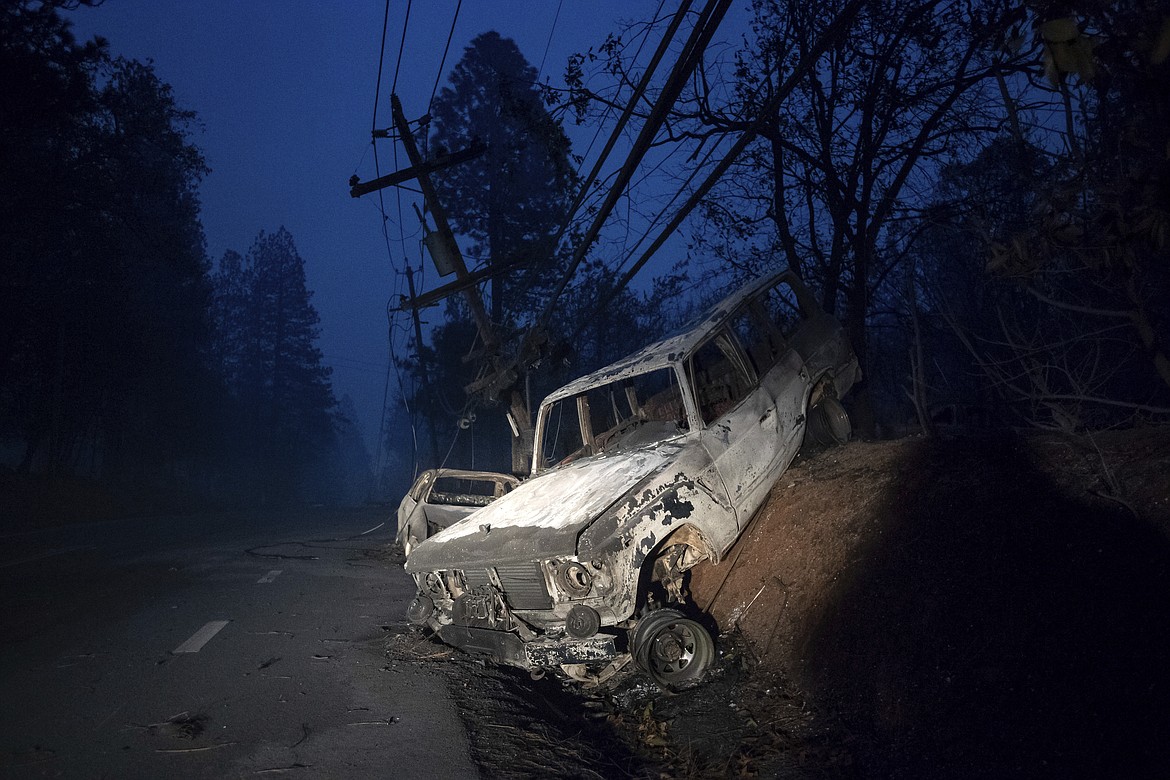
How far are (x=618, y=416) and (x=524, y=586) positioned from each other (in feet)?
10.8

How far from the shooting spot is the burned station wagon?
4.37 m

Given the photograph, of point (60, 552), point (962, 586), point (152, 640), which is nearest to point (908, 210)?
point (962, 586)

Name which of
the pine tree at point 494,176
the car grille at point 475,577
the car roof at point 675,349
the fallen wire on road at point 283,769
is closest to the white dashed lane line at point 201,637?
the car grille at point 475,577

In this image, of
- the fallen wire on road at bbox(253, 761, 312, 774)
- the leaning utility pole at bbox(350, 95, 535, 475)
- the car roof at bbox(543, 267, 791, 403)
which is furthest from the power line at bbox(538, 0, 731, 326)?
the leaning utility pole at bbox(350, 95, 535, 475)

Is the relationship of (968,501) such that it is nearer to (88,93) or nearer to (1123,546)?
(1123,546)

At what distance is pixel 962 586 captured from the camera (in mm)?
3875

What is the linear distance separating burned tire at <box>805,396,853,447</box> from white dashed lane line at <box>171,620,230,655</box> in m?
5.82

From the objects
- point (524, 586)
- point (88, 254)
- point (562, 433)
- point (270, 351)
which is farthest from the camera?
point (270, 351)

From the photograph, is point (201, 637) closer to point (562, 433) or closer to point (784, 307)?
point (562, 433)

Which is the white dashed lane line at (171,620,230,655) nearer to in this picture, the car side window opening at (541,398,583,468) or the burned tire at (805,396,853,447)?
the car side window opening at (541,398,583,468)

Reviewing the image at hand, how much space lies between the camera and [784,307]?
9.69 metres

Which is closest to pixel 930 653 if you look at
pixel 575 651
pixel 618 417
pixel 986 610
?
pixel 986 610

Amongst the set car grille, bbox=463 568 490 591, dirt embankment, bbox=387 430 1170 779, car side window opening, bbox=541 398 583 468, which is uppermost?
car side window opening, bbox=541 398 583 468

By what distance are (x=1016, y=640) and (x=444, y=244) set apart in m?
12.9
